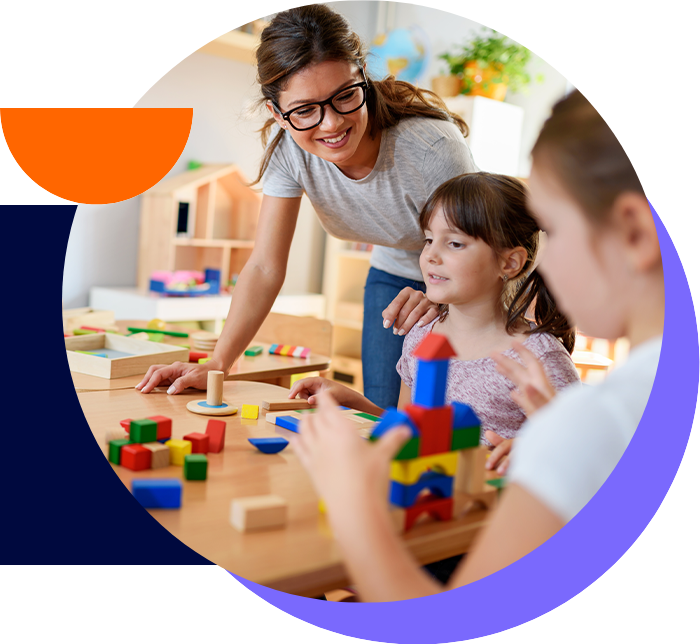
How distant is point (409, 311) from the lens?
116 cm

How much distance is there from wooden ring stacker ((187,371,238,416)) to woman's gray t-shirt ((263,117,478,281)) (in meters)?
0.38

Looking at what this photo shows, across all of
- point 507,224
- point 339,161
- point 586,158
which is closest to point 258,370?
point 339,161

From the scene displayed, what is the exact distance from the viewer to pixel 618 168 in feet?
1.73

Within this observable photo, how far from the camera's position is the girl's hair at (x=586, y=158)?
1.67ft

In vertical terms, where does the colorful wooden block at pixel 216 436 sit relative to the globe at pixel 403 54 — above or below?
below

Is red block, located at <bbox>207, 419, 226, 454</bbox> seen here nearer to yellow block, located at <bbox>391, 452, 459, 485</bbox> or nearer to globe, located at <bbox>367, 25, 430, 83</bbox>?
yellow block, located at <bbox>391, 452, 459, 485</bbox>

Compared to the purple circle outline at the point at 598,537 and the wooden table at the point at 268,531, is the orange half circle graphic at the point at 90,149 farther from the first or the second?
the purple circle outline at the point at 598,537

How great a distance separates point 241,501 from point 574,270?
32 centimetres

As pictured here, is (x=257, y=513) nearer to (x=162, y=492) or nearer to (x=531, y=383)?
(x=162, y=492)

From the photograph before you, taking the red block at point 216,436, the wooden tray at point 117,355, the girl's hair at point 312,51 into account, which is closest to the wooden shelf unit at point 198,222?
the wooden tray at point 117,355

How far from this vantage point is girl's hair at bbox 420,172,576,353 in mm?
997

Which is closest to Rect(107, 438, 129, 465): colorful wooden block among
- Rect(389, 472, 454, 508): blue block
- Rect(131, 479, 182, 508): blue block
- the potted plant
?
Rect(131, 479, 182, 508): blue block

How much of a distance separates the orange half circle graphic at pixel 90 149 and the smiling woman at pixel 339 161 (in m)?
0.26

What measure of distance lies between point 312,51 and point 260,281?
1.31 ft
